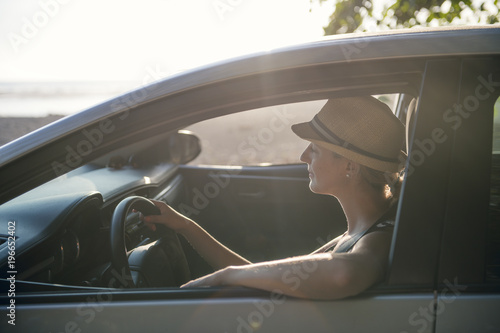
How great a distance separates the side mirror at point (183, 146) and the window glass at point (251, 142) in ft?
12.2

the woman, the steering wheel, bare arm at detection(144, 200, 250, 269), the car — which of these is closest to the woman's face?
the woman

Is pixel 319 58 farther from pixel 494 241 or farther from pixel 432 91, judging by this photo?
pixel 494 241

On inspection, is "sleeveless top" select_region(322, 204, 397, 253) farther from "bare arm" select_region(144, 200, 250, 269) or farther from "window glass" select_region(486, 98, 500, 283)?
"bare arm" select_region(144, 200, 250, 269)

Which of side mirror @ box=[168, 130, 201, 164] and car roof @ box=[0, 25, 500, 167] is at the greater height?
car roof @ box=[0, 25, 500, 167]

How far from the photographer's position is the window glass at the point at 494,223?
1.29m

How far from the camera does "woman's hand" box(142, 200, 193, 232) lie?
2078mm

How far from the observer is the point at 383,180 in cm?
183

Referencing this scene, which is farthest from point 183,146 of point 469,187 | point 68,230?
point 469,187

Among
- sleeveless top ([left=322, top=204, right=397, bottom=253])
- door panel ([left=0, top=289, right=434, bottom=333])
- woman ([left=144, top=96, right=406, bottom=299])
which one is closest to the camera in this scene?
door panel ([left=0, top=289, right=434, bottom=333])

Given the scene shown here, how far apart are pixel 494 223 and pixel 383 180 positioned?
0.56 m

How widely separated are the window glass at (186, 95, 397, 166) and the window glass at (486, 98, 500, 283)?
595cm

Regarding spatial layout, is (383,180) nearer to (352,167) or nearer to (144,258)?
(352,167)

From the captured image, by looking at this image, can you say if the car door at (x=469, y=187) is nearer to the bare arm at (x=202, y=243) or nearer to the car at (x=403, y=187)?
the car at (x=403, y=187)

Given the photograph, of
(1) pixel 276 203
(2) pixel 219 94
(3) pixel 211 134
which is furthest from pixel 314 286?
(3) pixel 211 134
